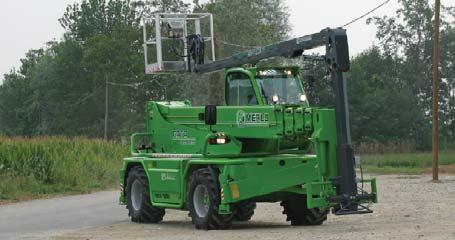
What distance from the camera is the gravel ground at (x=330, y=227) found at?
17.7 m

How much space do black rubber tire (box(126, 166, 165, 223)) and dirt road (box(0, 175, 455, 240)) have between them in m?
0.28

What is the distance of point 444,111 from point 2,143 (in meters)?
77.8

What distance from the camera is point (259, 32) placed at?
265 feet

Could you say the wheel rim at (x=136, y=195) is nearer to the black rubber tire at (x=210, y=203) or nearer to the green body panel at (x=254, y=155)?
the green body panel at (x=254, y=155)

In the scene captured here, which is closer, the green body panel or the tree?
the green body panel

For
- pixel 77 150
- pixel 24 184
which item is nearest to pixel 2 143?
pixel 24 184

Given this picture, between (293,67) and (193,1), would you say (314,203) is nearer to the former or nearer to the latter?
(293,67)

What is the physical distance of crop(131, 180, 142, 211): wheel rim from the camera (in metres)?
23.3

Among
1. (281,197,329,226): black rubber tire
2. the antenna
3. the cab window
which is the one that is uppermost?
the antenna

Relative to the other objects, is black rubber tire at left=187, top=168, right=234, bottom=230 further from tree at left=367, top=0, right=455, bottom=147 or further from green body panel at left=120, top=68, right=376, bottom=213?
tree at left=367, top=0, right=455, bottom=147

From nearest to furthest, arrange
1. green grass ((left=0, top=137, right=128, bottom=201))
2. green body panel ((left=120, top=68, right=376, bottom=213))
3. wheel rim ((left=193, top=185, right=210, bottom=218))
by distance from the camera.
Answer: green body panel ((left=120, top=68, right=376, bottom=213))
wheel rim ((left=193, top=185, right=210, bottom=218))
green grass ((left=0, top=137, right=128, bottom=201))

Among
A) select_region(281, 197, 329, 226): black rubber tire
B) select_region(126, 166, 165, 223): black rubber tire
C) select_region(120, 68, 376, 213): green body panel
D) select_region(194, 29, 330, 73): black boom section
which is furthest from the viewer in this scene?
select_region(126, 166, 165, 223): black rubber tire

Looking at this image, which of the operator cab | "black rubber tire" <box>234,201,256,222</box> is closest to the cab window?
the operator cab

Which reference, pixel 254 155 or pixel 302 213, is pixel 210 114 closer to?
pixel 254 155
